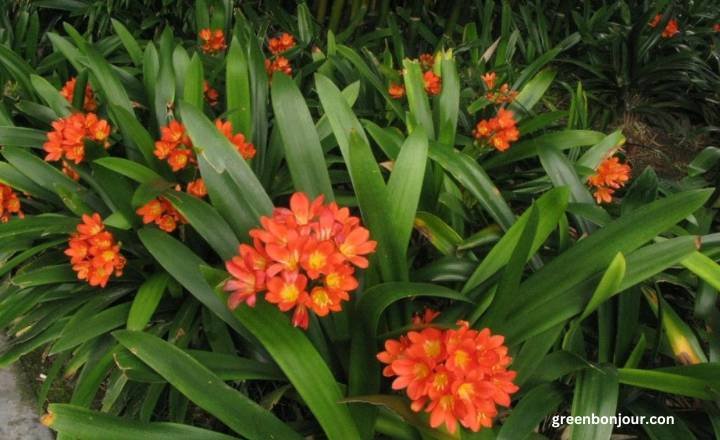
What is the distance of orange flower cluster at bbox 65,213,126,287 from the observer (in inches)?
53.7

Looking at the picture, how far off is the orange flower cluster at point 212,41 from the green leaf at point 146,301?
3.82 ft

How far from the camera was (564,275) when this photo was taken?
3.91 feet

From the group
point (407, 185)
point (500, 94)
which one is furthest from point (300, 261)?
point (500, 94)

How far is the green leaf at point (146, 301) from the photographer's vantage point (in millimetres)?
1364

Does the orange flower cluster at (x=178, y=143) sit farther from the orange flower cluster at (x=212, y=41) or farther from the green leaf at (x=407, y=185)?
the orange flower cluster at (x=212, y=41)

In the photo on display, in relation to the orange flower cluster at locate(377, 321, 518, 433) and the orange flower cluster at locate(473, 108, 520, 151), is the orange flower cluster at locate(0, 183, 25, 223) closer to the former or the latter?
the orange flower cluster at locate(377, 321, 518, 433)

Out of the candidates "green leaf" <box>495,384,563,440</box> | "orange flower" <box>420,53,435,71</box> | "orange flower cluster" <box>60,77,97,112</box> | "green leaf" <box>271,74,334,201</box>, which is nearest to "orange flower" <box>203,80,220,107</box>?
"orange flower cluster" <box>60,77,97,112</box>

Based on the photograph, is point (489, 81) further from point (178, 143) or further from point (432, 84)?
point (178, 143)

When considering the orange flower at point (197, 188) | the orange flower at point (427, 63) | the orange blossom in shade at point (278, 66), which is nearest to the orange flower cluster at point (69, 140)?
the orange flower at point (197, 188)

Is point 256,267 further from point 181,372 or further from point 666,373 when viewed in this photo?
point 666,373

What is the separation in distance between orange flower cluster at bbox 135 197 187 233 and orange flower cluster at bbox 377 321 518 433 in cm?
66

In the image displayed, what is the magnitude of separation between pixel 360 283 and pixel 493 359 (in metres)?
0.36

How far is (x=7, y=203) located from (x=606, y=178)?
1626 millimetres

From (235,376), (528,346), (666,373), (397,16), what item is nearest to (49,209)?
(235,376)
